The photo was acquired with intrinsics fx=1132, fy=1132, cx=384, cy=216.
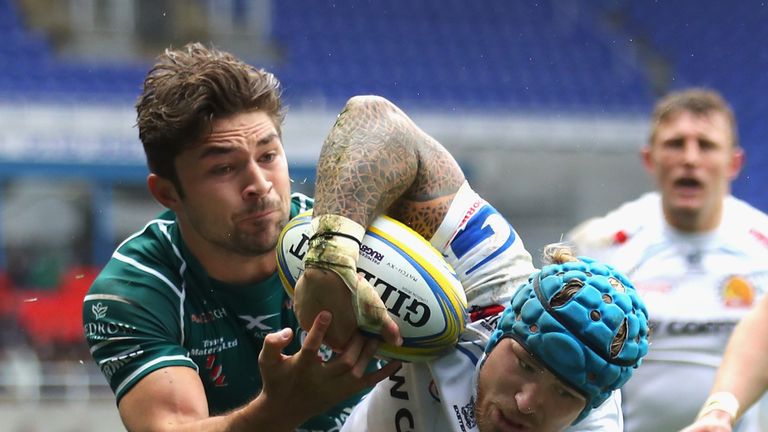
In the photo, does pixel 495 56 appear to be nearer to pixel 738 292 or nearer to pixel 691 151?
pixel 691 151

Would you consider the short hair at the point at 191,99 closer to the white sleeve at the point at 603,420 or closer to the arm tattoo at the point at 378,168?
the arm tattoo at the point at 378,168

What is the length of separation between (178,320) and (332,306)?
113 cm

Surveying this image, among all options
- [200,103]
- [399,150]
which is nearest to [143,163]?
[200,103]

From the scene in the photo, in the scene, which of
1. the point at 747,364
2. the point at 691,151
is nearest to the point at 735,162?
the point at 691,151

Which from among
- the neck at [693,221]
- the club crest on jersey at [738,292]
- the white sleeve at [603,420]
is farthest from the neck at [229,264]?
the club crest on jersey at [738,292]

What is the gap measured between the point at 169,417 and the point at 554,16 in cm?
1468

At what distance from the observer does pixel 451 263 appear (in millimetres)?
3096

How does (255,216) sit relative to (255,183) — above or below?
below

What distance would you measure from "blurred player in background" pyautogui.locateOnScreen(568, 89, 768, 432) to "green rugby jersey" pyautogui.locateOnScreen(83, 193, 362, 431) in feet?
6.77

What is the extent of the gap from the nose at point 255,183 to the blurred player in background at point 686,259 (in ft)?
7.62

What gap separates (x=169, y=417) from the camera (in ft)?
11.5

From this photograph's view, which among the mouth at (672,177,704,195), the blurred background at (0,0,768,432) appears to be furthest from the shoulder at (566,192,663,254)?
the blurred background at (0,0,768,432)

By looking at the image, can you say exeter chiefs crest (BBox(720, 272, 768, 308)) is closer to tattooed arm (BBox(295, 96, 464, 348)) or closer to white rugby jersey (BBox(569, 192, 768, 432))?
white rugby jersey (BBox(569, 192, 768, 432))

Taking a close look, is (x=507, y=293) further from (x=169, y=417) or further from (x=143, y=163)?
(x=143, y=163)
